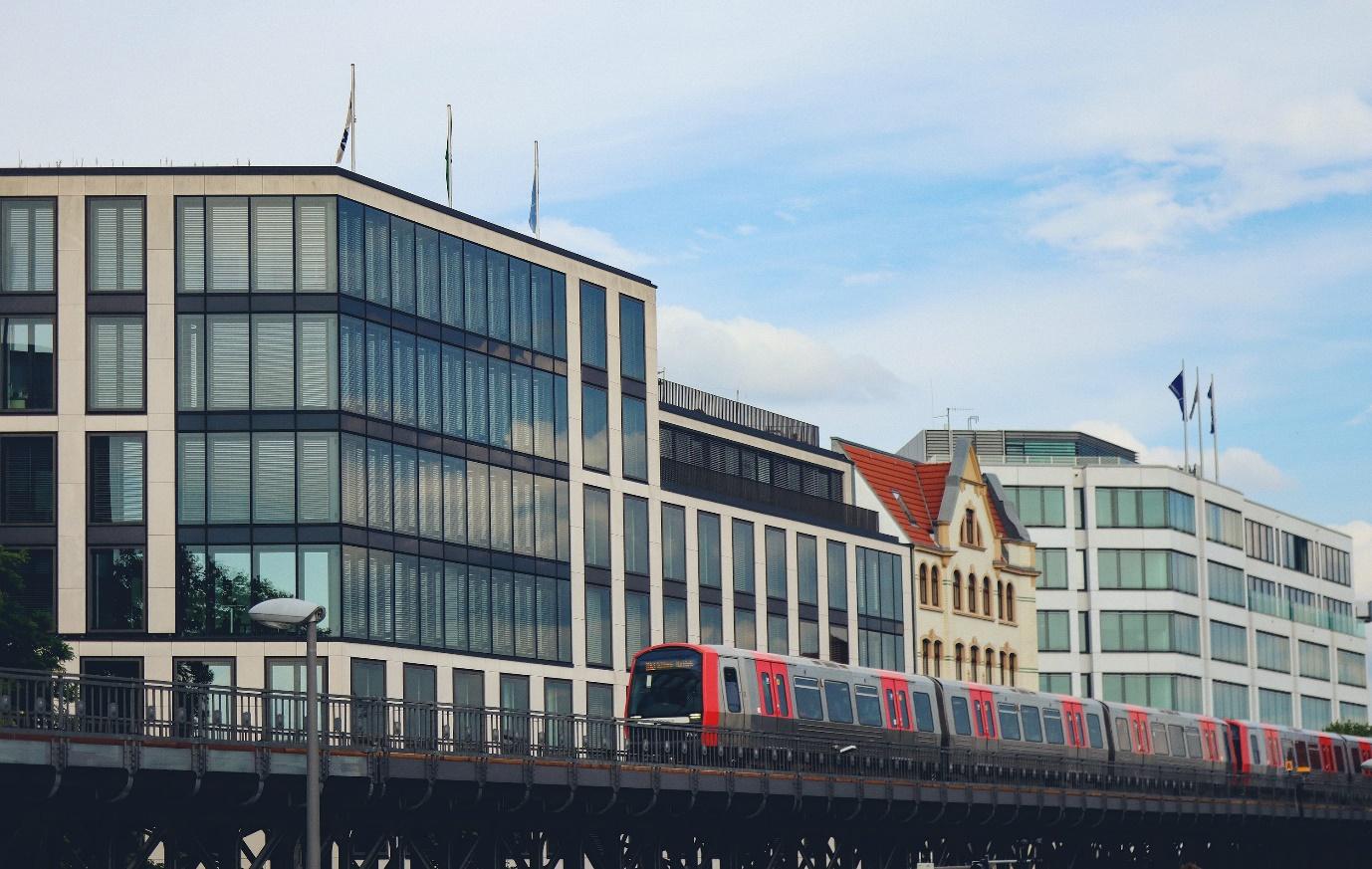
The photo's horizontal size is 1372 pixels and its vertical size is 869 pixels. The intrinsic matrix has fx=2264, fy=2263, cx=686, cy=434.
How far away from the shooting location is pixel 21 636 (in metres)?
61.9

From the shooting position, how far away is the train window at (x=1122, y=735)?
88375mm

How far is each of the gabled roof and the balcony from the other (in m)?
2.05

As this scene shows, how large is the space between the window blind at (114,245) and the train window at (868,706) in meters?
26.8

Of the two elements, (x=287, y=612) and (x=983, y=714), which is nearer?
(x=287, y=612)

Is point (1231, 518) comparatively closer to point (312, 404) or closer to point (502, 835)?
point (312, 404)

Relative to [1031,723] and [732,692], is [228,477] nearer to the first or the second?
[732,692]

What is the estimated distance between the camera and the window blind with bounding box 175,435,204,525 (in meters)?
73.0

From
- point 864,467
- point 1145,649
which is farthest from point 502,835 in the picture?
point 1145,649

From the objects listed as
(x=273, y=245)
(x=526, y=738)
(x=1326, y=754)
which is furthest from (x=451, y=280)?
(x=1326, y=754)

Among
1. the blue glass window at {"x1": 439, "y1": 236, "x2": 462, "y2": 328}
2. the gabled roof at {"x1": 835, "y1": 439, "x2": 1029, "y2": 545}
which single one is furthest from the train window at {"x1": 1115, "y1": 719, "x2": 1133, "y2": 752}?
the blue glass window at {"x1": 439, "y1": 236, "x2": 462, "y2": 328}

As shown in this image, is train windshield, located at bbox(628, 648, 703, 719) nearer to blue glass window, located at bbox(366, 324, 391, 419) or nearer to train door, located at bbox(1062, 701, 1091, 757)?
blue glass window, located at bbox(366, 324, 391, 419)

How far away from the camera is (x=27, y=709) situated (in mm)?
37750

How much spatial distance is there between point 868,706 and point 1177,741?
26.8m

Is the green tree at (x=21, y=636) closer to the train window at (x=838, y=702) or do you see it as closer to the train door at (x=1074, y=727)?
the train window at (x=838, y=702)
